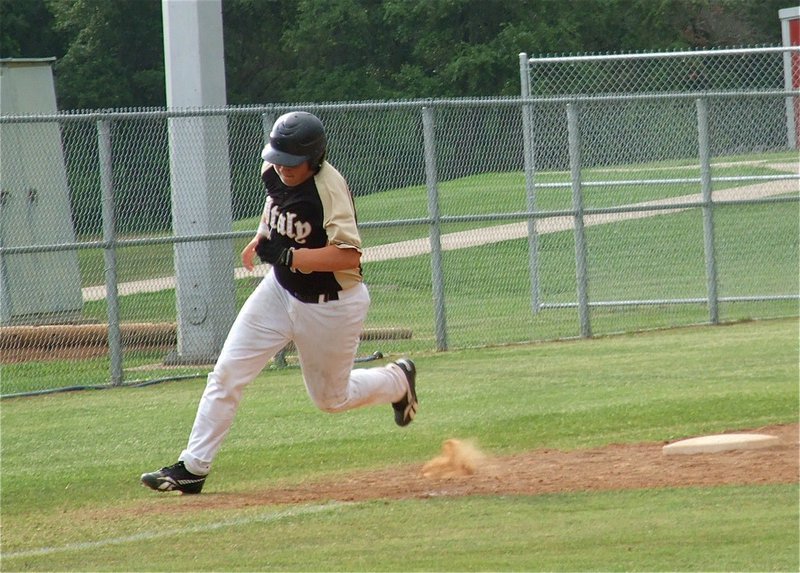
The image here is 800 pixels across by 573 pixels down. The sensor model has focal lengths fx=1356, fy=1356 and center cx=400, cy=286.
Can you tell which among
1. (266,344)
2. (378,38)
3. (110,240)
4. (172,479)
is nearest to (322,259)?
(266,344)

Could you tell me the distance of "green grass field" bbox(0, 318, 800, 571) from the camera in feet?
19.7

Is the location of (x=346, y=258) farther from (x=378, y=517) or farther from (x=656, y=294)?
(x=656, y=294)

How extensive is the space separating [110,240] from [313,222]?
211 inches

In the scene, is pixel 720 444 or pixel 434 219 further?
pixel 434 219

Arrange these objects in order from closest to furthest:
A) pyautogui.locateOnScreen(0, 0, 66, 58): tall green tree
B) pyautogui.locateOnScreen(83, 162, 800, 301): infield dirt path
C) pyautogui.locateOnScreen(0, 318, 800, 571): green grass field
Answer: pyautogui.locateOnScreen(0, 318, 800, 571): green grass field < pyautogui.locateOnScreen(83, 162, 800, 301): infield dirt path < pyautogui.locateOnScreen(0, 0, 66, 58): tall green tree

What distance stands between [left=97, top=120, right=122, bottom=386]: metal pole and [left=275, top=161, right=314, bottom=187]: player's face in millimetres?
5180

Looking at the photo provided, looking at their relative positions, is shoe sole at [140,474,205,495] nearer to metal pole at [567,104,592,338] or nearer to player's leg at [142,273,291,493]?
player's leg at [142,273,291,493]

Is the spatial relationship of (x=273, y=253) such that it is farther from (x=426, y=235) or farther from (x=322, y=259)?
(x=426, y=235)

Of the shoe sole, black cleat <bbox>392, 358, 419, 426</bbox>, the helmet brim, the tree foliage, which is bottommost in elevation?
the shoe sole

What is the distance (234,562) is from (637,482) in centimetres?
253

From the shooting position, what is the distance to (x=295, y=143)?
6938mm

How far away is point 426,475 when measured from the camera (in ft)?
25.9

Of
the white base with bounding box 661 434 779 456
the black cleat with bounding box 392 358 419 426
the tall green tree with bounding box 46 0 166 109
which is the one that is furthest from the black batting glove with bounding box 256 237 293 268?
the tall green tree with bounding box 46 0 166 109

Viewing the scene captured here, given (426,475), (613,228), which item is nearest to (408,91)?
(613,228)
